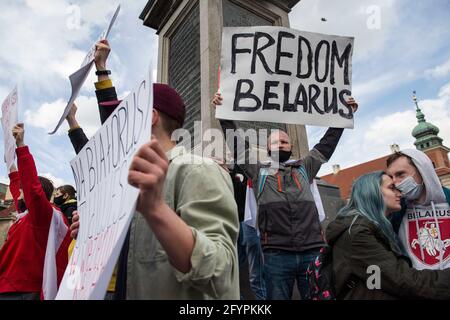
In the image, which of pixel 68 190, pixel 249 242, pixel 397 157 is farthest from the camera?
pixel 68 190

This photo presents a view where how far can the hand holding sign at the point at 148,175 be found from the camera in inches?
32.9

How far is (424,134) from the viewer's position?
69125 millimetres

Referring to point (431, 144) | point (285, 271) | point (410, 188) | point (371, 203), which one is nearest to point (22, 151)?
point (285, 271)

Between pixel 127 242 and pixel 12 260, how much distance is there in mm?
1759

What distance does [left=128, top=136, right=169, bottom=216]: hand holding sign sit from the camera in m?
0.83

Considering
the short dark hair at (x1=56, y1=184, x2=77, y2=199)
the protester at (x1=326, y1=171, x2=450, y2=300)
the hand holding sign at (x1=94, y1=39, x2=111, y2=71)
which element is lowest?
the protester at (x1=326, y1=171, x2=450, y2=300)

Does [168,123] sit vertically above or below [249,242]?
above

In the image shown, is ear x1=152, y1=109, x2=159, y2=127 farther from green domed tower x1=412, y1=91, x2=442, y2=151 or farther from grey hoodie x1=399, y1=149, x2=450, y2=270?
green domed tower x1=412, y1=91, x2=442, y2=151

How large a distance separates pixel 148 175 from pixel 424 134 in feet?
257

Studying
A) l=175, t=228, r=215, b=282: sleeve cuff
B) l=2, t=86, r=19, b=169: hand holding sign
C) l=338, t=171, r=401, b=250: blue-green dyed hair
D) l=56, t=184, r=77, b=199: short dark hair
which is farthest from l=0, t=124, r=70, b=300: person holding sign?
l=338, t=171, r=401, b=250: blue-green dyed hair

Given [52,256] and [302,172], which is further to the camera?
[302,172]

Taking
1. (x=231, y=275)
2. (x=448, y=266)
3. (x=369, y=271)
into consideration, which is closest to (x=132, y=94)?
(x=231, y=275)

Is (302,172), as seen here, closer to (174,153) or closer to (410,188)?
(410,188)

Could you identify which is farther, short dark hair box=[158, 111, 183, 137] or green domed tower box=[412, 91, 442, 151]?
green domed tower box=[412, 91, 442, 151]
